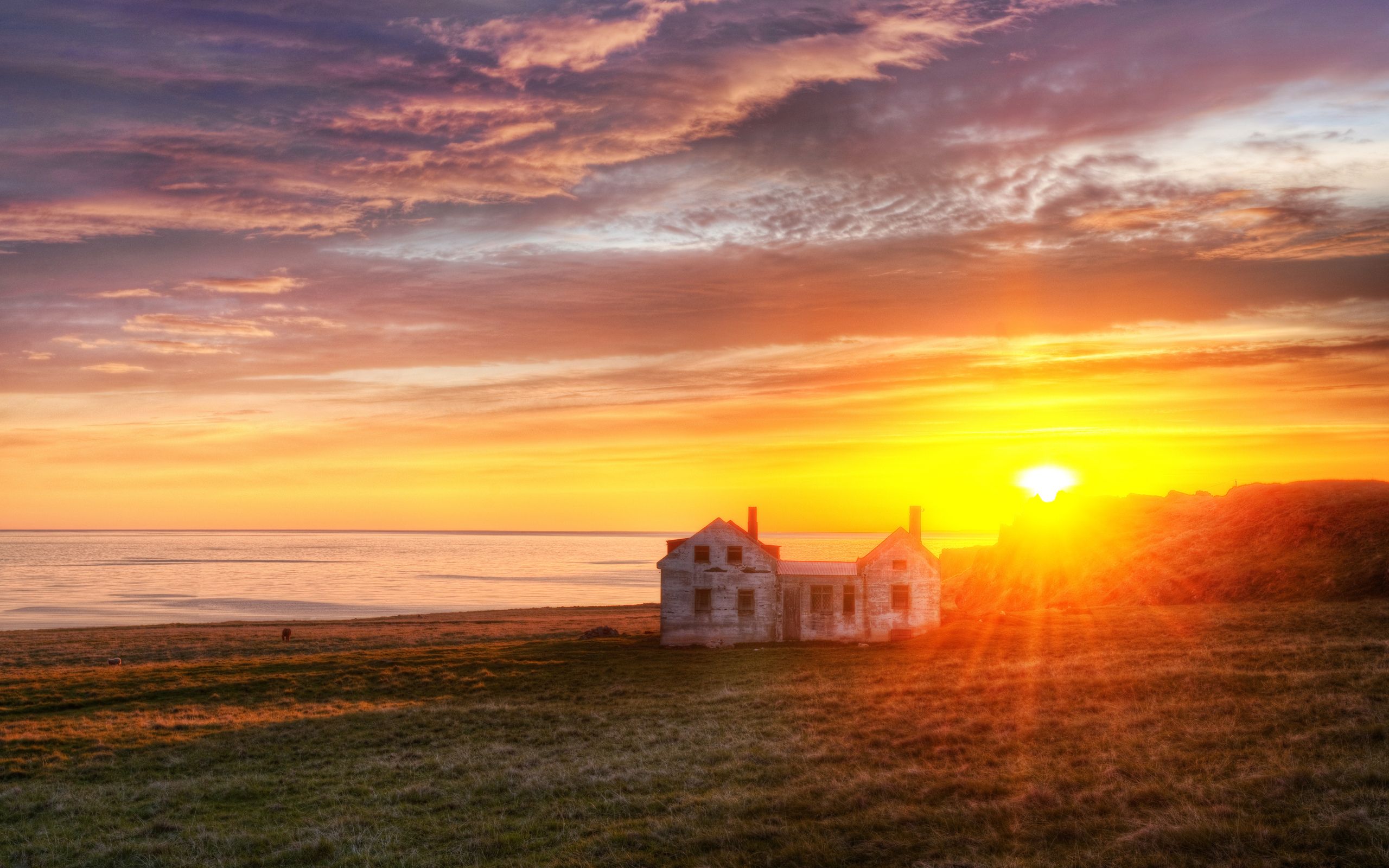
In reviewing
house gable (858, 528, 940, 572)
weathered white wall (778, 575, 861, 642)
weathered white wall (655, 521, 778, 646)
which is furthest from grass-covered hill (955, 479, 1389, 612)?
weathered white wall (655, 521, 778, 646)

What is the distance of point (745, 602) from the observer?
156ft

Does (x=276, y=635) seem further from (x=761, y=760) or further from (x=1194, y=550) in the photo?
(x=1194, y=550)

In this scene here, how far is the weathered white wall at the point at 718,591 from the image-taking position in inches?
1863

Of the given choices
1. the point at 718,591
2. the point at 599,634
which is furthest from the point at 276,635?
the point at 718,591

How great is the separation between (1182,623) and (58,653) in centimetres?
6323

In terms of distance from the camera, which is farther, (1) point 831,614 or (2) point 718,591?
(1) point 831,614

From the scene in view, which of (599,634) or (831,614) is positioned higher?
(831,614)

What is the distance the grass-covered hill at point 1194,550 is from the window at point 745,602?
24.9 metres

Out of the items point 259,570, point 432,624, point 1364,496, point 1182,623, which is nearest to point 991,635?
point 1182,623

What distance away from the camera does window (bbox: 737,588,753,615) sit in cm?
4762

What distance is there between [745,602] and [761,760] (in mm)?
30059

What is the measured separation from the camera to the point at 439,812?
16016 mm

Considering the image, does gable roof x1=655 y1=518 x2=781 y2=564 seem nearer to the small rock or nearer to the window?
the window

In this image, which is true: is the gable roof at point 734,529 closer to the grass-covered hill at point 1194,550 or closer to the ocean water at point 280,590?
the grass-covered hill at point 1194,550
